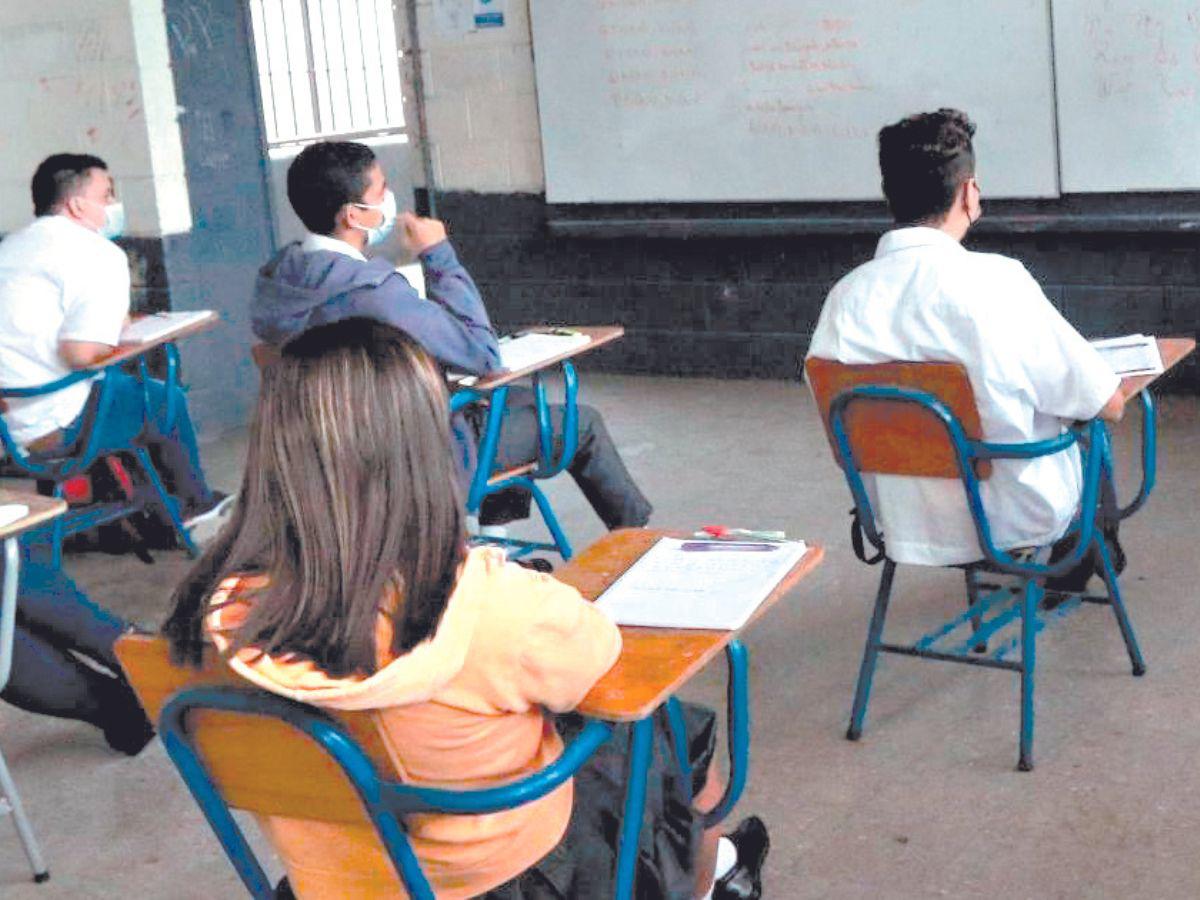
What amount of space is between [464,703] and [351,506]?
0.72 ft

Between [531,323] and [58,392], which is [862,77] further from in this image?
[58,392]

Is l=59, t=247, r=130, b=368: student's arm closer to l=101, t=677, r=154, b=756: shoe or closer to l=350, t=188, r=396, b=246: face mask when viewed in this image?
l=350, t=188, r=396, b=246: face mask

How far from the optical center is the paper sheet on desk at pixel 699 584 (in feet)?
6.20

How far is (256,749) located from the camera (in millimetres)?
1684

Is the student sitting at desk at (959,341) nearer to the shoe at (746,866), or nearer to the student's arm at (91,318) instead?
the shoe at (746,866)

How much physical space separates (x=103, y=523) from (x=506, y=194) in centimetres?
255

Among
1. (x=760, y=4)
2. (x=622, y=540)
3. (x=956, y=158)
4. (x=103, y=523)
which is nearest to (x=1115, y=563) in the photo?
(x=956, y=158)

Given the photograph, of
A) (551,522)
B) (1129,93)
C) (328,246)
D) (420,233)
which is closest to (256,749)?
(328,246)

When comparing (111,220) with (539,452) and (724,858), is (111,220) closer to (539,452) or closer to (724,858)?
(539,452)

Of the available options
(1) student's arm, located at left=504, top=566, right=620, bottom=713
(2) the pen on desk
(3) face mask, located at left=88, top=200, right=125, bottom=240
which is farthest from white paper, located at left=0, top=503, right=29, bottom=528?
(3) face mask, located at left=88, top=200, right=125, bottom=240

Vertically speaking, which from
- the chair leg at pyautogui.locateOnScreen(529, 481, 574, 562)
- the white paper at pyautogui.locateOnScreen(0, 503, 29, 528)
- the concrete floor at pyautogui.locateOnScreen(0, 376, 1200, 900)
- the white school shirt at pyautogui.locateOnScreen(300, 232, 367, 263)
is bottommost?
the concrete floor at pyautogui.locateOnScreen(0, 376, 1200, 900)

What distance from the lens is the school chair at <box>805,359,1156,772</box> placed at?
107 inches

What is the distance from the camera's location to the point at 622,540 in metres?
2.22

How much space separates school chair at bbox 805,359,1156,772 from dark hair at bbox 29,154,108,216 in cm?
226
